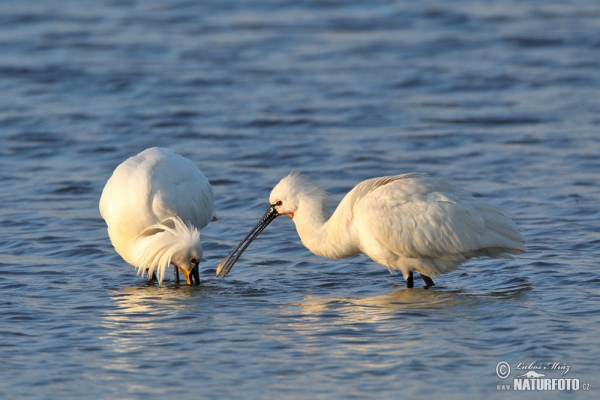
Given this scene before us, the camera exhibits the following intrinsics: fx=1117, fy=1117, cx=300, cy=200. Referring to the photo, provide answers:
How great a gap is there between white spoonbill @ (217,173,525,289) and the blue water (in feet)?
0.98

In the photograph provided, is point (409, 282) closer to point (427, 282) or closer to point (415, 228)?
point (427, 282)

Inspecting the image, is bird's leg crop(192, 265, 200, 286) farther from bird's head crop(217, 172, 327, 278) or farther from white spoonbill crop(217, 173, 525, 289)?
white spoonbill crop(217, 173, 525, 289)

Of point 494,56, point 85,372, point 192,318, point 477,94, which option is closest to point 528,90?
point 477,94

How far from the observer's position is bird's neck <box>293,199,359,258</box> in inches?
388

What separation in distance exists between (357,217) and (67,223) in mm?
3868

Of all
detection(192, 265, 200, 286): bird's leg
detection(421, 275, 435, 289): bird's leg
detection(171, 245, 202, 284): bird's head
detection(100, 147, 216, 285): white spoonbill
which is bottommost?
detection(421, 275, 435, 289): bird's leg

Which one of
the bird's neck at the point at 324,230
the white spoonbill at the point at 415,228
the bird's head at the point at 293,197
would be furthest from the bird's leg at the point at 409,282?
the bird's head at the point at 293,197

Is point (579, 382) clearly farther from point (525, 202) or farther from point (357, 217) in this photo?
point (525, 202)

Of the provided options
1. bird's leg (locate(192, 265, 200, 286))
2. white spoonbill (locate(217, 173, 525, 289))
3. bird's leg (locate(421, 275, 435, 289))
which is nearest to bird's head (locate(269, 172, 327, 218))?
white spoonbill (locate(217, 173, 525, 289))

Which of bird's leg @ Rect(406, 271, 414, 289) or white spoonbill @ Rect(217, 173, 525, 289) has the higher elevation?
white spoonbill @ Rect(217, 173, 525, 289)

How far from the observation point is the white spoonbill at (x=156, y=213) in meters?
9.86

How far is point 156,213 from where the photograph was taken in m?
10.3

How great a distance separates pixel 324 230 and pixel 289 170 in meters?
4.47

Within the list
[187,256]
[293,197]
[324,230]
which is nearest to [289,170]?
[293,197]
